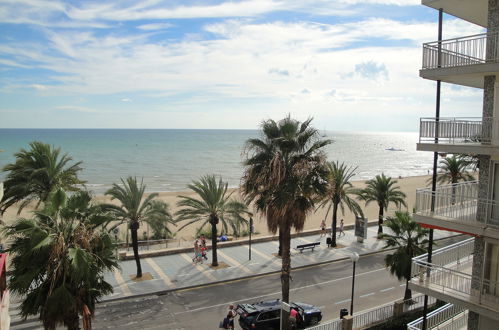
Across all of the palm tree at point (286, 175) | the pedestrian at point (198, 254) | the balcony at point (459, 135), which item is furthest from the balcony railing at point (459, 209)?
the pedestrian at point (198, 254)

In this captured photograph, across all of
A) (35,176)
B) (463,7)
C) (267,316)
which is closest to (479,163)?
(463,7)

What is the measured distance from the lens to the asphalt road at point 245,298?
1841 cm

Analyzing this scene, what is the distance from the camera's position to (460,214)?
39.4 ft

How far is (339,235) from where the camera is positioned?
Result: 33938mm

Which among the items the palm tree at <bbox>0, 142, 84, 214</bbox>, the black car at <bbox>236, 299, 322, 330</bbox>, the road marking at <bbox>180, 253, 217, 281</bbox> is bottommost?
the road marking at <bbox>180, 253, 217, 281</bbox>

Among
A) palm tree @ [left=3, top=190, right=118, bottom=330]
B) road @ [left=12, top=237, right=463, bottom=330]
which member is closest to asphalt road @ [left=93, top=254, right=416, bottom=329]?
road @ [left=12, top=237, right=463, bottom=330]

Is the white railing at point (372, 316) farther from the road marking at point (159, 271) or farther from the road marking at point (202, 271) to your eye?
the road marking at point (159, 271)

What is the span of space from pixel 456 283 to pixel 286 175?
24.8 feet

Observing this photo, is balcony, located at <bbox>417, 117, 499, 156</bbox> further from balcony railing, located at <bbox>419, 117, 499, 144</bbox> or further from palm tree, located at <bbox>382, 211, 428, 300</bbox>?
palm tree, located at <bbox>382, 211, 428, 300</bbox>

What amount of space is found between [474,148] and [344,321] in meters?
8.96

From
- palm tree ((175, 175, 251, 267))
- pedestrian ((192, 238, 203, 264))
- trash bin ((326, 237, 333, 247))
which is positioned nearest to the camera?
palm tree ((175, 175, 251, 267))

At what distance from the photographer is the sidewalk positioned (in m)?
22.4

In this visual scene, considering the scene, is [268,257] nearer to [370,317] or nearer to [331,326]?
[370,317]

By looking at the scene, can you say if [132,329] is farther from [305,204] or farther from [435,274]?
[435,274]
